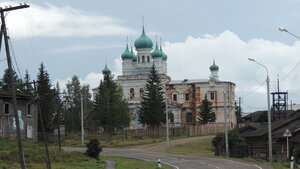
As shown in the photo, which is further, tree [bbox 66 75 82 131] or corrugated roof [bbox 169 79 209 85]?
corrugated roof [bbox 169 79 209 85]

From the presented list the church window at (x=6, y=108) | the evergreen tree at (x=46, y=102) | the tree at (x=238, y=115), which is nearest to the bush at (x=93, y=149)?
the church window at (x=6, y=108)

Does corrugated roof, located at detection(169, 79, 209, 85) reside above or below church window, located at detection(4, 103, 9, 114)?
above

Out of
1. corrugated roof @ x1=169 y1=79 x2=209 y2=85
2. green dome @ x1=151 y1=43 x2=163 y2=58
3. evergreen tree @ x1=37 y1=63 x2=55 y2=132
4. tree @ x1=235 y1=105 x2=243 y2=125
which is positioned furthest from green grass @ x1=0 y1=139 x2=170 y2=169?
tree @ x1=235 y1=105 x2=243 y2=125

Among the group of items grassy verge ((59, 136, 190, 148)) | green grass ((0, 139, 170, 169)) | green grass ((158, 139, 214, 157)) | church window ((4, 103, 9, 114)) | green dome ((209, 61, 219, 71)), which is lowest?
green grass ((158, 139, 214, 157))

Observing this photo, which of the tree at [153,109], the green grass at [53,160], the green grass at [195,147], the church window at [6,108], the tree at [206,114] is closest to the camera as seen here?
the green grass at [53,160]

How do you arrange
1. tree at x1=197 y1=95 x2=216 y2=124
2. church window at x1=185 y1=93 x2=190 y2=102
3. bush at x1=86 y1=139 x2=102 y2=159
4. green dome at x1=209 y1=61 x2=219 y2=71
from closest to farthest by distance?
bush at x1=86 y1=139 x2=102 y2=159 → tree at x1=197 y1=95 x2=216 y2=124 → church window at x1=185 y1=93 x2=190 y2=102 → green dome at x1=209 y1=61 x2=219 y2=71

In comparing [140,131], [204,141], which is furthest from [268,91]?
[140,131]

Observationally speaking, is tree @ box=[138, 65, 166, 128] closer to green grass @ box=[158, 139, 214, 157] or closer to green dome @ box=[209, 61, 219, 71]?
green grass @ box=[158, 139, 214, 157]

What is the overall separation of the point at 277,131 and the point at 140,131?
29297 millimetres

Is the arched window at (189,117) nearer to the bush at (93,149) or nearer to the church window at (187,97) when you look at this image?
the church window at (187,97)

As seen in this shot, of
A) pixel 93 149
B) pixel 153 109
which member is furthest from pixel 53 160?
pixel 153 109

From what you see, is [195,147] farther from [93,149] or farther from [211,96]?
[211,96]

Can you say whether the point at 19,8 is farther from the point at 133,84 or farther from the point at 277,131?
the point at 133,84

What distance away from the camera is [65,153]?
47.0m
